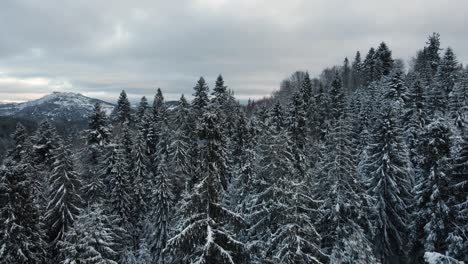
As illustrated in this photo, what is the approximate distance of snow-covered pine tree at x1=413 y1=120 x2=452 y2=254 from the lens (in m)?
22.3

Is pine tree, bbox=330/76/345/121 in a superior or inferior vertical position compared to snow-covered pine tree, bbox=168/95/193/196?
superior

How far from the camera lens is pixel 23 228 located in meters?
25.9

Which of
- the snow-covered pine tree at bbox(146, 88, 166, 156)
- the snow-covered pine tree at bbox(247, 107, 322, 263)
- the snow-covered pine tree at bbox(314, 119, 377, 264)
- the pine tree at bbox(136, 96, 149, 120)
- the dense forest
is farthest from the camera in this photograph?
the pine tree at bbox(136, 96, 149, 120)

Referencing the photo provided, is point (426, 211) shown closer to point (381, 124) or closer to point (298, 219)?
point (381, 124)

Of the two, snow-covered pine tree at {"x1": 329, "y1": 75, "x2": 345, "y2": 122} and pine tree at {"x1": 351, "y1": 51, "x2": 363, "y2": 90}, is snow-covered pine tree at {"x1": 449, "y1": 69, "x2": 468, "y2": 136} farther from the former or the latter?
pine tree at {"x1": 351, "y1": 51, "x2": 363, "y2": 90}

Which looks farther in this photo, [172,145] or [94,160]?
[172,145]

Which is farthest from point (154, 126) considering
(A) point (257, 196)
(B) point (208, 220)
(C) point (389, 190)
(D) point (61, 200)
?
(B) point (208, 220)

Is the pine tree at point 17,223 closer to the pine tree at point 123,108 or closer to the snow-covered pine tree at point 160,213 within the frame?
the snow-covered pine tree at point 160,213

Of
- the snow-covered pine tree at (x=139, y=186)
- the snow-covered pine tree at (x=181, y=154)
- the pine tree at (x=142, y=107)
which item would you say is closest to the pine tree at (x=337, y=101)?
the snow-covered pine tree at (x=181, y=154)

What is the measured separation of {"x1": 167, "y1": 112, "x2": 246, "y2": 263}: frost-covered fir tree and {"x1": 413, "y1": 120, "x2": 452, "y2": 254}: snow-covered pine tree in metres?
14.7

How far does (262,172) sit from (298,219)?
3244mm

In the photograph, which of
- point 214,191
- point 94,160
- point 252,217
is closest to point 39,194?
point 94,160

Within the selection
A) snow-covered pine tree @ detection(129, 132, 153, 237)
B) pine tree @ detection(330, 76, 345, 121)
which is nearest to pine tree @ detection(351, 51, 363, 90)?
pine tree @ detection(330, 76, 345, 121)

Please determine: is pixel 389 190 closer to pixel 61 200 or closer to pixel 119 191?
pixel 119 191
